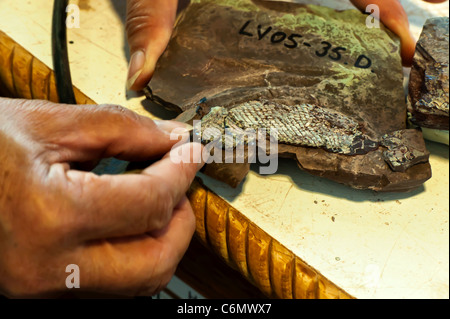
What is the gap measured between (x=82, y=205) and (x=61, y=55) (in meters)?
0.63

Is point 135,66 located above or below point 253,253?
above

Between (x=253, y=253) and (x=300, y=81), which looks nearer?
(x=253, y=253)

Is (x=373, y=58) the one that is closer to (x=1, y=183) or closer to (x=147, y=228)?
(x=147, y=228)

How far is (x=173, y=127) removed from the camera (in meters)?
0.85

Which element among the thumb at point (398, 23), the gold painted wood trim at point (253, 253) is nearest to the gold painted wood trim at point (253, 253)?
the gold painted wood trim at point (253, 253)

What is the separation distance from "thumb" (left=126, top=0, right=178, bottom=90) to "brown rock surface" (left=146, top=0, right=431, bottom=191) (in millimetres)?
24

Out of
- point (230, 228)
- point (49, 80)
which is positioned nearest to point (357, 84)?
point (230, 228)

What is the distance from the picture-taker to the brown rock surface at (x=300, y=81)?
2.93ft

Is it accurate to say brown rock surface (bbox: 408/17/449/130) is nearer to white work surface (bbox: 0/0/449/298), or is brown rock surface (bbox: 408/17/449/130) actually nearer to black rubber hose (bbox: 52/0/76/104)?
white work surface (bbox: 0/0/449/298)

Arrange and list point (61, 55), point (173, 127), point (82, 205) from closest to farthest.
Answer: point (82, 205) < point (173, 127) < point (61, 55)

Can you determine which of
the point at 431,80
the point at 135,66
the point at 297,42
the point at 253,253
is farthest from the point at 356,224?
the point at 135,66

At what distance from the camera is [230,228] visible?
2.93ft

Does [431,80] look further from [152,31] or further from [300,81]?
[152,31]

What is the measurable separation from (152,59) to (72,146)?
1.35 ft
